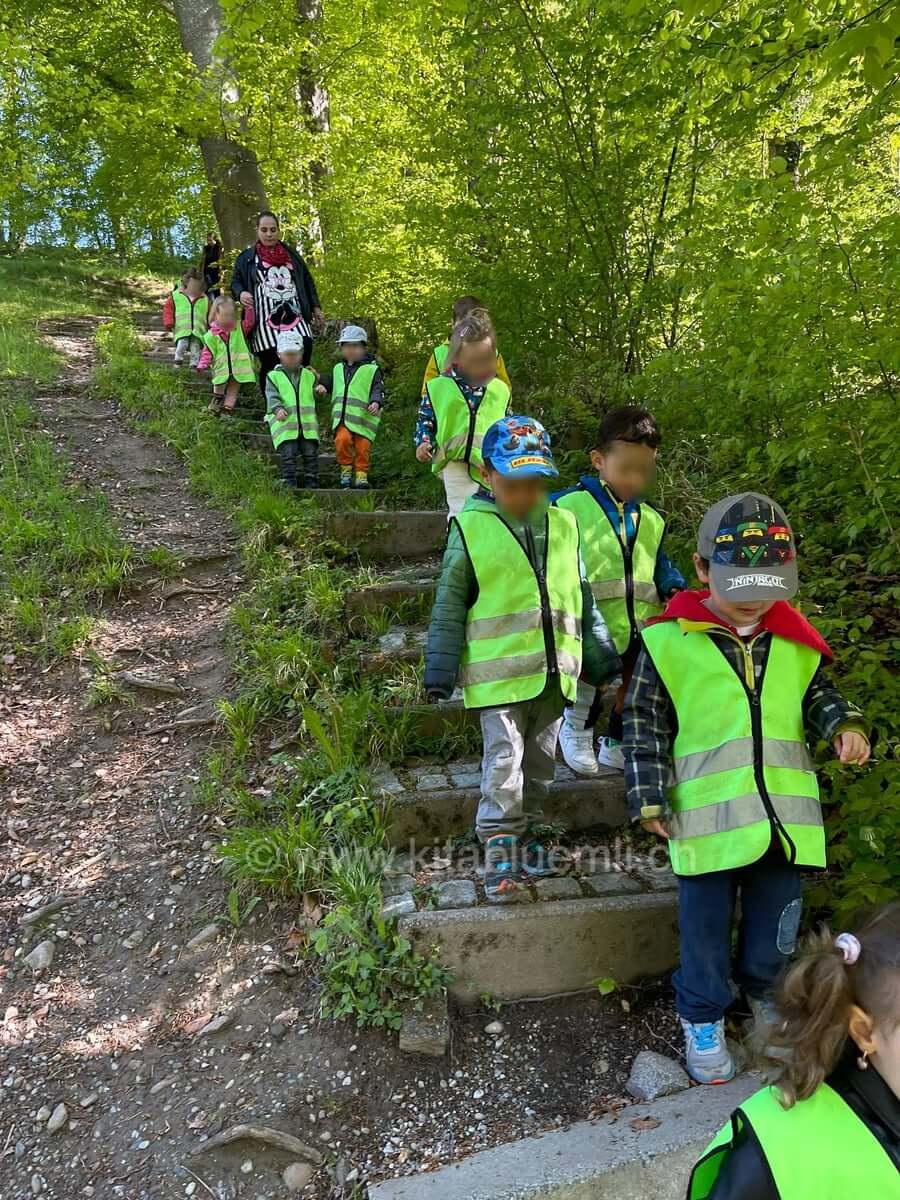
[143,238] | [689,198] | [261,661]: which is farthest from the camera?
[143,238]

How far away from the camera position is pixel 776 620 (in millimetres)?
2457

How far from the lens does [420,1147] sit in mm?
2441

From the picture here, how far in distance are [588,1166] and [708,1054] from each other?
55 cm

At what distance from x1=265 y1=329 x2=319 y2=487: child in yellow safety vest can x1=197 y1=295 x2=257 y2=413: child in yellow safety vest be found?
5.54 ft

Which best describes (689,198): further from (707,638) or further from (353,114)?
(353,114)

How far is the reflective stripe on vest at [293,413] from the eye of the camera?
653cm

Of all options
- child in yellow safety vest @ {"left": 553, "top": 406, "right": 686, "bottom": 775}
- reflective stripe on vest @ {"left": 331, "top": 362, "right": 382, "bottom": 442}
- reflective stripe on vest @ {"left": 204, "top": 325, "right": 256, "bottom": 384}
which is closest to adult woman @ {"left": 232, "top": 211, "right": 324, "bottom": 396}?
reflective stripe on vest @ {"left": 204, "top": 325, "right": 256, "bottom": 384}

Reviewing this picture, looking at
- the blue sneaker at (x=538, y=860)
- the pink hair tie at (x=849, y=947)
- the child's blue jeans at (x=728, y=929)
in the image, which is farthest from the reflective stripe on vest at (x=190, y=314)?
the pink hair tie at (x=849, y=947)

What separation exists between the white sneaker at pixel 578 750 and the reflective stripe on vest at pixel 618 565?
0.48 metres

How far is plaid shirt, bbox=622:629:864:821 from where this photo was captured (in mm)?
2438

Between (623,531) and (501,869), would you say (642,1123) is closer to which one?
(501,869)

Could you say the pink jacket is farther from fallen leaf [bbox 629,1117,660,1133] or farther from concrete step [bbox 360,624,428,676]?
fallen leaf [bbox 629,1117,660,1133]

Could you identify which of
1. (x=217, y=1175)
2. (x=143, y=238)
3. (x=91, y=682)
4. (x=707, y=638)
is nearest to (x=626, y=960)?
(x=707, y=638)

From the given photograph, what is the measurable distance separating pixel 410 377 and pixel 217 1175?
6.94 m
